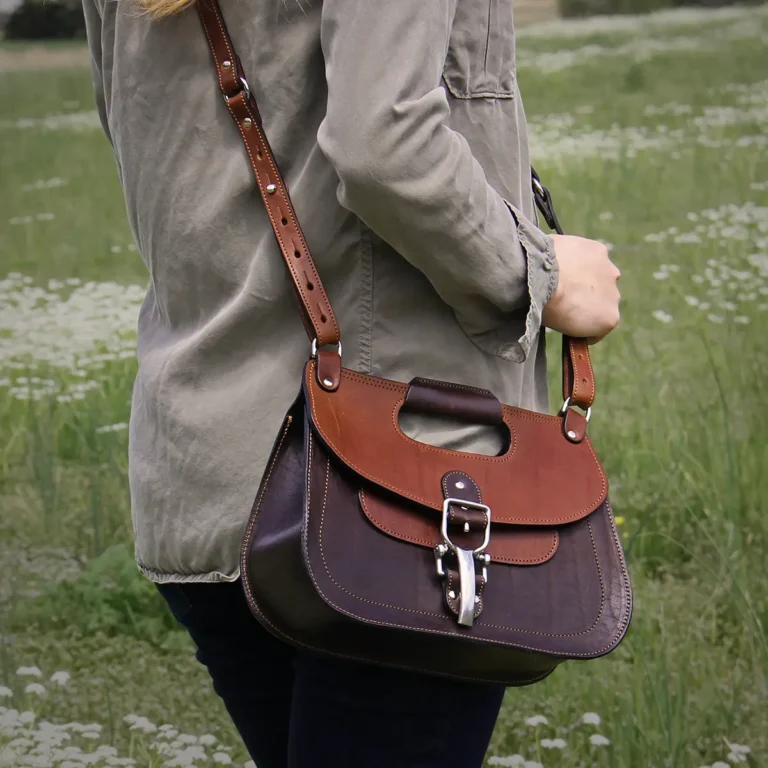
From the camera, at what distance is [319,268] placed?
0.73 metres

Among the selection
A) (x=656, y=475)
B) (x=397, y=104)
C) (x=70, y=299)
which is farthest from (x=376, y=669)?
(x=70, y=299)

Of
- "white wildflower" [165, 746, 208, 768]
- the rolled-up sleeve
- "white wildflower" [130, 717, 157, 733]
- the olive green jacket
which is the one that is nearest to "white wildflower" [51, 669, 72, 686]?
"white wildflower" [130, 717, 157, 733]

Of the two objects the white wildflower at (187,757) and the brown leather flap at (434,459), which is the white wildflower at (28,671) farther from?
the brown leather flap at (434,459)

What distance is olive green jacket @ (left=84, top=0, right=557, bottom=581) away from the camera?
681mm

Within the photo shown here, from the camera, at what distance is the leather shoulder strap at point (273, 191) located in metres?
0.71

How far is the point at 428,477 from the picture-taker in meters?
0.71

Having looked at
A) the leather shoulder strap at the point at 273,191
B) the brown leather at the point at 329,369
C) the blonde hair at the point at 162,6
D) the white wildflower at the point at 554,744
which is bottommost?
the white wildflower at the point at 554,744

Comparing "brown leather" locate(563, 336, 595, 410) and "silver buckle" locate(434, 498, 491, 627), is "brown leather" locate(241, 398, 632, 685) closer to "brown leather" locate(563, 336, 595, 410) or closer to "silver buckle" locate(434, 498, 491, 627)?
"silver buckle" locate(434, 498, 491, 627)

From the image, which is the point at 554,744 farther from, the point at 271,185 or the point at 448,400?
the point at 271,185

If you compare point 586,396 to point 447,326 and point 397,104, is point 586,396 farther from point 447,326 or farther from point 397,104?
point 397,104

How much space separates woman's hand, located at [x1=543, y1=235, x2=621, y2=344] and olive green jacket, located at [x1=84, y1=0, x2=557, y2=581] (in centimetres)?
2

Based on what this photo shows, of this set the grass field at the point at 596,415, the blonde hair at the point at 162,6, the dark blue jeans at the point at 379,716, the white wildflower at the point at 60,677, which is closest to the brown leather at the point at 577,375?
the dark blue jeans at the point at 379,716

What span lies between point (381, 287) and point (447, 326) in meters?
0.05

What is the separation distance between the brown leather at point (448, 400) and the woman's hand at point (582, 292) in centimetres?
8
